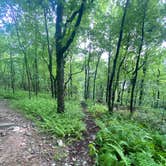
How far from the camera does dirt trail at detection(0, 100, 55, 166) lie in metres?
4.34

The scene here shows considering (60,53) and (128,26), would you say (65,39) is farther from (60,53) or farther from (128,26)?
(128,26)

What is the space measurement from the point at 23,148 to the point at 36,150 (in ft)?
1.22

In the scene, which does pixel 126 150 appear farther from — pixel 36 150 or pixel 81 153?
pixel 36 150

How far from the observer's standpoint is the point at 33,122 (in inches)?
296

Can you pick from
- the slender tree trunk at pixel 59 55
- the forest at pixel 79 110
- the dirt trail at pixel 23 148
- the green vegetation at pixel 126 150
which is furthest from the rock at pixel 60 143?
the slender tree trunk at pixel 59 55

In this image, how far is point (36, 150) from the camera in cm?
495

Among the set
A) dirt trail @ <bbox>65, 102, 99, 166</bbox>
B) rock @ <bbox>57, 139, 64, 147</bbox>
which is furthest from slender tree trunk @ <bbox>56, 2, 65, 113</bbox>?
rock @ <bbox>57, 139, 64, 147</bbox>

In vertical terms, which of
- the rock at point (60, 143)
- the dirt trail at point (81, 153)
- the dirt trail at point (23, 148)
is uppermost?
the dirt trail at point (23, 148)

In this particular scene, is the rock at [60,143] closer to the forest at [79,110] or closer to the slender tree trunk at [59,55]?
the forest at [79,110]

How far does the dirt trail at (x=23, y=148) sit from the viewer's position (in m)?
4.34

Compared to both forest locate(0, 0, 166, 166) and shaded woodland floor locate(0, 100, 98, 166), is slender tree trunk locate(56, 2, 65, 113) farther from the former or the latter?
shaded woodland floor locate(0, 100, 98, 166)

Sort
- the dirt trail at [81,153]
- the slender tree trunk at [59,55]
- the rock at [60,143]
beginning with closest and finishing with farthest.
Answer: the dirt trail at [81,153] → the rock at [60,143] → the slender tree trunk at [59,55]

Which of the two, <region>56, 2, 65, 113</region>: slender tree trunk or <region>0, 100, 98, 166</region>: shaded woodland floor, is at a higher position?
<region>56, 2, 65, 113</region>: slender tree trunk

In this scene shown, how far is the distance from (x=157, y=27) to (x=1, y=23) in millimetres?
12555
